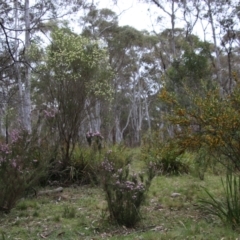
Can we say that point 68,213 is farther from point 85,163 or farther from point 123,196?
point 85,163

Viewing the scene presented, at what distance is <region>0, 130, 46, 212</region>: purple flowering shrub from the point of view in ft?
18.9

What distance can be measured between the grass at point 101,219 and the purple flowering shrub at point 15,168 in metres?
0.33

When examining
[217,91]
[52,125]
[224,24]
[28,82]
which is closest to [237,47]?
[224,24]

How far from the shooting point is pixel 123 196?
16.9 ft

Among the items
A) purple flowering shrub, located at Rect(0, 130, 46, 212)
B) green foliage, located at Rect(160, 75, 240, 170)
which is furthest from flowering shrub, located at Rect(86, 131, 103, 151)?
green foliage, located at Rect(160, 75, 240, 170)

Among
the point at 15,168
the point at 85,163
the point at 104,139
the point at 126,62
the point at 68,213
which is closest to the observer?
the point at 15,168

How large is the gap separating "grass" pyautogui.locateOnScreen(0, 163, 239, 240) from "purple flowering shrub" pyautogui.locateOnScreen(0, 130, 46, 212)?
13.1 inches

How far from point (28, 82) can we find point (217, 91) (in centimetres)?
1526

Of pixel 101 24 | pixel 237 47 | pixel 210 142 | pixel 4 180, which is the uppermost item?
pixel 101 24

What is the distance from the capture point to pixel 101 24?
28.5m

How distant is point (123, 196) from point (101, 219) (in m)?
0.64

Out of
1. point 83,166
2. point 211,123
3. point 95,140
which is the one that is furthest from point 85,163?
point 211,123

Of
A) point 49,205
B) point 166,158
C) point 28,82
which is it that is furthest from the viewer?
point 28,82

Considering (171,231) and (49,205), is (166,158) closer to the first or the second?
(49,205)
